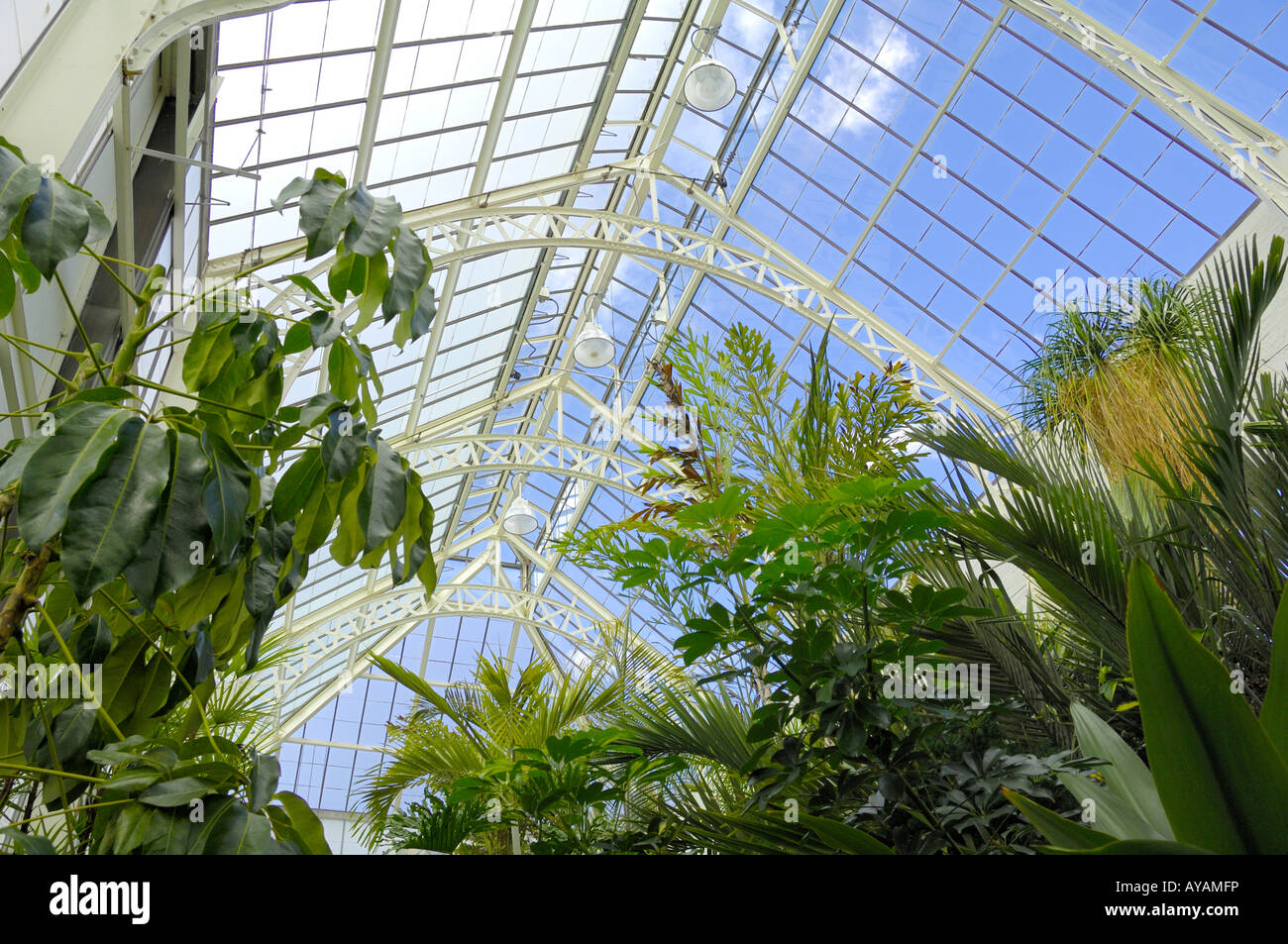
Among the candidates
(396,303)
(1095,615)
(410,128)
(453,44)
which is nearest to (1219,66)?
(453,44)

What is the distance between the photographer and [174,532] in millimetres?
1416

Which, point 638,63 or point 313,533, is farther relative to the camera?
point 638,63

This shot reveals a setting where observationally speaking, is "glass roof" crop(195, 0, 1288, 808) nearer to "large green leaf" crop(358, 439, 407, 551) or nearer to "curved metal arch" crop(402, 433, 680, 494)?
"curved metal arch" crop(402, 433, 680, 494)

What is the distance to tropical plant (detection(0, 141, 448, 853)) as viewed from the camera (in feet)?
4.47

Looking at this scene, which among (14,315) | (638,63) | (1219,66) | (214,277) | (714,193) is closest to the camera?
(14,315)

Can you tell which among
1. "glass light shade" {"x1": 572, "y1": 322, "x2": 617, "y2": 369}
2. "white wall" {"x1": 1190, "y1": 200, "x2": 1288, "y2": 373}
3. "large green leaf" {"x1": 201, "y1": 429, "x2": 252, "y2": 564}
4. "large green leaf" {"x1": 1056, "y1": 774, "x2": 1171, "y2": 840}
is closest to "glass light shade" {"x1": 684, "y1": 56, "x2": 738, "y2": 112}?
"glass light shade" {"x1": 572, "y1": 322, "x2": 617, "y2": 369}

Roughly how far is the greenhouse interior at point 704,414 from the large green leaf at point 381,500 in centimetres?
2

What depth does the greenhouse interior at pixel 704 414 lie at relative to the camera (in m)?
1.52

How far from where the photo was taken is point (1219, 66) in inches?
349

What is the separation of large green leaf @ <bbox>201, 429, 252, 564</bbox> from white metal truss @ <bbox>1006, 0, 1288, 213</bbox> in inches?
340

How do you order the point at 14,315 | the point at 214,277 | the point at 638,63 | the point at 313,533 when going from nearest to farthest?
the point at 313,533 → the point at 14,315 → the point at 214,277 → the point at 638,63

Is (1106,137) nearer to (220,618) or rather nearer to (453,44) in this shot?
(453,44)

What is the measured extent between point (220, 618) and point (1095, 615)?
2003 millimetres

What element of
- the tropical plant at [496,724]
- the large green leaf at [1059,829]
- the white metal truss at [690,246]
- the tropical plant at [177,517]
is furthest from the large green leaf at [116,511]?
the white metal truss at [690,246]
